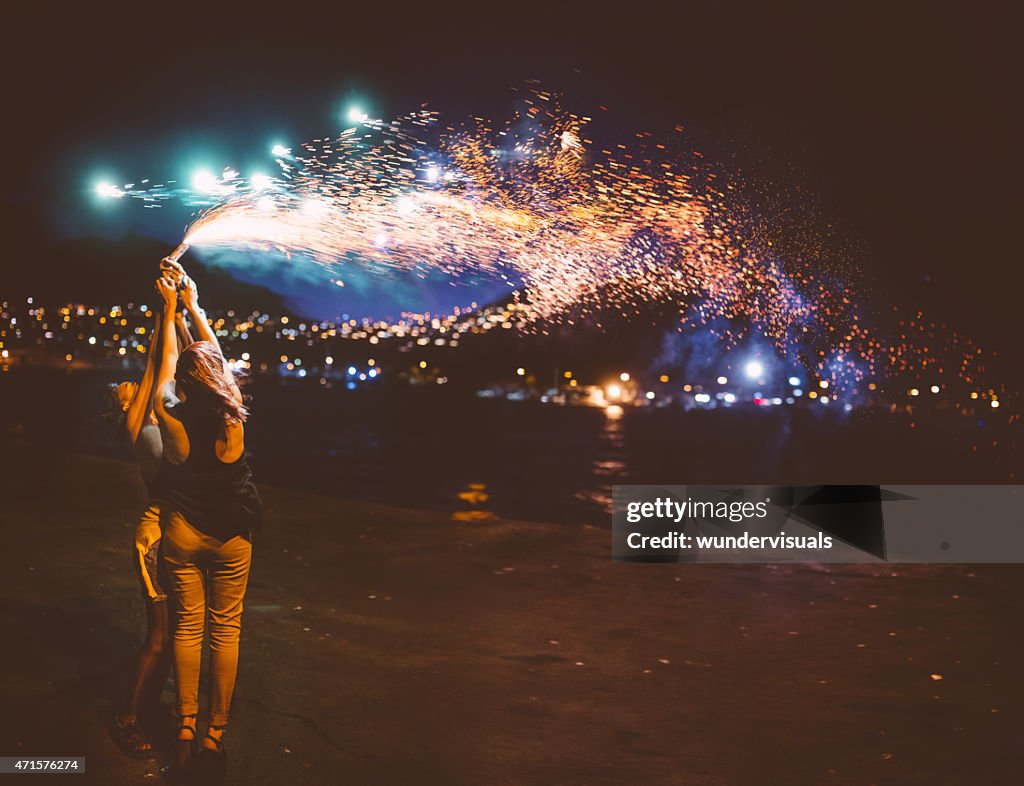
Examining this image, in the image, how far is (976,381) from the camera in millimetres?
14688

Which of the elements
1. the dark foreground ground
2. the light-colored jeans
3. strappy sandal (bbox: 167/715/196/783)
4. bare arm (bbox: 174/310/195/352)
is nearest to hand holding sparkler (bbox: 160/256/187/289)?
bare arm (bbox: 174/310/195/352)

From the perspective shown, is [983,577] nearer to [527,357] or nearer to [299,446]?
[299,446]

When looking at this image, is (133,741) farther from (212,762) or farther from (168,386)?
(168,386)

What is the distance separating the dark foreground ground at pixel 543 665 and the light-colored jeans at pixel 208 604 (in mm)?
379

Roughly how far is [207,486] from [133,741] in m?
1.25

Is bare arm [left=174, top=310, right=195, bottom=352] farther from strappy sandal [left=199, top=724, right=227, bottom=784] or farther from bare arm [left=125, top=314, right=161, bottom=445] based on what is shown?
strappy sandal [left=199, top=724, right=227, bottom=784]

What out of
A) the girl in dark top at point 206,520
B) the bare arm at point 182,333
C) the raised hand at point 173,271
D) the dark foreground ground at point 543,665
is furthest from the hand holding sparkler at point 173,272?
the dark foreground ground at point 543,665

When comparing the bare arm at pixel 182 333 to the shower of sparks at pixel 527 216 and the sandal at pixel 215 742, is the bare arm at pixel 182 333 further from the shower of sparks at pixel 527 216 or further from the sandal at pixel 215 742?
the sandal at pixel 215 742

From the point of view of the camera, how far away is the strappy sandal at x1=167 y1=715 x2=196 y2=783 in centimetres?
444

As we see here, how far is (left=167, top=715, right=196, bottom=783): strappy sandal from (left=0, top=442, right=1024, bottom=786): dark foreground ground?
0.48 feet

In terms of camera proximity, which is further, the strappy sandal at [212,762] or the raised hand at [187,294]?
the raised hand at [187,294]

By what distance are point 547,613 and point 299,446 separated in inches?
798

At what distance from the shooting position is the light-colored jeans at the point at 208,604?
14.6 feet

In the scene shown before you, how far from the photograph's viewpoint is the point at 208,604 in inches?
181
